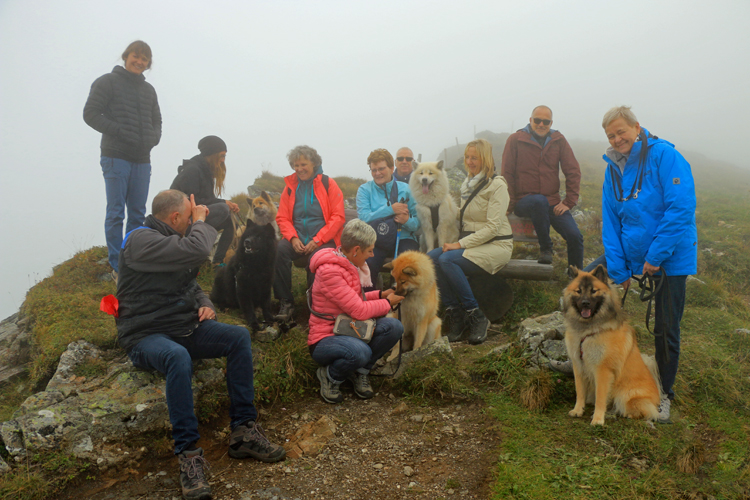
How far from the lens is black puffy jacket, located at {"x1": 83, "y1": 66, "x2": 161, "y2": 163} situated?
5109 millimetres

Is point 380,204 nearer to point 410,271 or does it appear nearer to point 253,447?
point 410,271

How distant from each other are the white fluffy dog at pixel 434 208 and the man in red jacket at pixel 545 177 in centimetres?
118

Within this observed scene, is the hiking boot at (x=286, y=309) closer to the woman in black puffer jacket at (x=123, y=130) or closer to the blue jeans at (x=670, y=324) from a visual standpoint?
the woman in black puffer jacket at (x=123, y=130)

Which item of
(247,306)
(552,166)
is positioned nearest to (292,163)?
(247,306)

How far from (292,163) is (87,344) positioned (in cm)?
313

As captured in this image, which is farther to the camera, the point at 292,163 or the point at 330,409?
the point at 292,163

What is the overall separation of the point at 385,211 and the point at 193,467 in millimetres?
4081

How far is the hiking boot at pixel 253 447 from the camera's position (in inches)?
122

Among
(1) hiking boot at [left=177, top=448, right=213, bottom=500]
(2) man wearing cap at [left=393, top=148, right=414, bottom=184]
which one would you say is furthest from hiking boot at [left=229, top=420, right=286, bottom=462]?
(2) man wearing cap at [left=393, top=148, right=414, bottom=184]

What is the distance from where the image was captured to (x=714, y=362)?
14.1 ft

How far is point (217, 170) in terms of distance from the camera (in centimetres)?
623

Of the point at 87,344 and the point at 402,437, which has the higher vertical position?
the point at 87,344

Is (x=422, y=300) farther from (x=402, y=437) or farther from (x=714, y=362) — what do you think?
(x=714, y=362)

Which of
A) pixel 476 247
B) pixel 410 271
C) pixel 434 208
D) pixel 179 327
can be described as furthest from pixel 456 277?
pixel 179 327
